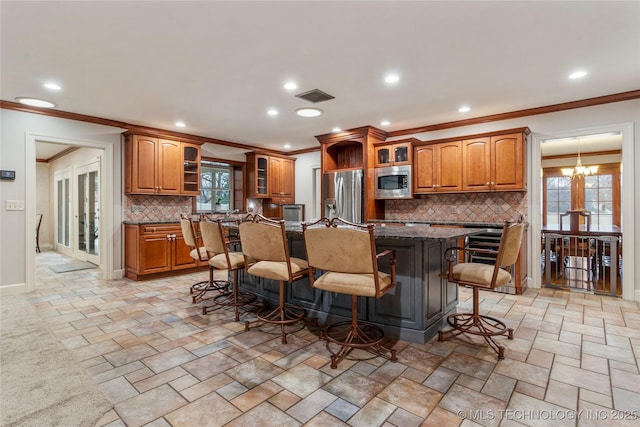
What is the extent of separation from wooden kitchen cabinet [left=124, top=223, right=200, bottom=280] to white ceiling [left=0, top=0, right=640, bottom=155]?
5.62ft

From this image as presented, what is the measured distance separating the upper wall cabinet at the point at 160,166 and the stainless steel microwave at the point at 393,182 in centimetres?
313

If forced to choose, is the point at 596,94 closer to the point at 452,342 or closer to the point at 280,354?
the point at 452,342

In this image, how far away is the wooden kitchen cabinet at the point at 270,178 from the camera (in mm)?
6801

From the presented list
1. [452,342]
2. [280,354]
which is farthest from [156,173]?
[452,342]

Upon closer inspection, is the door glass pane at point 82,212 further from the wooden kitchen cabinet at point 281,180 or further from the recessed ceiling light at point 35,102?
the wooden kitchen cabinet at point 281,180

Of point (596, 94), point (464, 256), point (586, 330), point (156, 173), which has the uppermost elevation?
point (596, 94)

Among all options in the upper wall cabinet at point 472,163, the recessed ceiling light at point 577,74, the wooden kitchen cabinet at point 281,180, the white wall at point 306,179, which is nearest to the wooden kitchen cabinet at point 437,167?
the upper wall cabinet at point 472,163

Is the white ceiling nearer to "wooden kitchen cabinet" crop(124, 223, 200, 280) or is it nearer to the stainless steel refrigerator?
the stainless steel refrigerator

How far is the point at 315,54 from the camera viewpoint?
282 cm

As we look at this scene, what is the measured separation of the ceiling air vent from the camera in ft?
12.4

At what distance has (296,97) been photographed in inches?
155

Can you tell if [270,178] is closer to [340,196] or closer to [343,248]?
[340,196]

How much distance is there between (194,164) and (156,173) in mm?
713

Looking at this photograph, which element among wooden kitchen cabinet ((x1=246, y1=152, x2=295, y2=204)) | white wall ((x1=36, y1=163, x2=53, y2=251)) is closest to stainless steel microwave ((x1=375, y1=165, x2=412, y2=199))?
wooden kitchen cabinet ((x1=246, y1=152, x2=295, y2=204))
